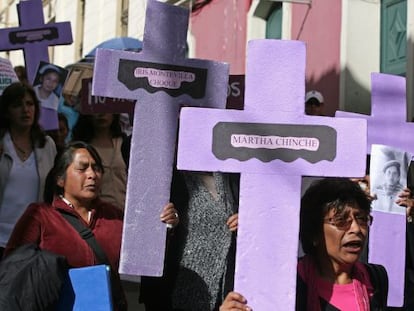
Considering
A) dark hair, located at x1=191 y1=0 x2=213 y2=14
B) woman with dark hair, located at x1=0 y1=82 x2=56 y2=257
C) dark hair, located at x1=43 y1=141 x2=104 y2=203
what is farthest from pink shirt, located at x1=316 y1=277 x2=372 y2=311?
dark hair, located at x1=191 y1=0 x2=213 y2=14

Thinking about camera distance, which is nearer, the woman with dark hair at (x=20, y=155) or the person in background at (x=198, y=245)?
the person in background at (x=198, y=245)

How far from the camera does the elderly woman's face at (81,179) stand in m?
4.05

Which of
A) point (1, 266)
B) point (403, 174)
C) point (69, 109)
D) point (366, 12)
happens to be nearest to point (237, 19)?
point (366, 12)

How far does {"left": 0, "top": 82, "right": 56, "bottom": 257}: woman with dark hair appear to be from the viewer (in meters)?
5.19

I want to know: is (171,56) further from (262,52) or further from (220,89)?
(262,52)

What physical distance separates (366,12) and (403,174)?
17.1ft

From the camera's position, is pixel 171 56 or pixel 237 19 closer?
pixel 171 56

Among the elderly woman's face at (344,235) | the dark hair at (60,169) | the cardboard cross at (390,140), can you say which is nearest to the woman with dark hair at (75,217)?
the dark hair at (60,169)

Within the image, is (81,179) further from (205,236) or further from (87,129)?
(87,129)

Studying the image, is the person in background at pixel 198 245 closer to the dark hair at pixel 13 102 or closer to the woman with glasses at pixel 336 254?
the woman with glasses at pixel 336 254

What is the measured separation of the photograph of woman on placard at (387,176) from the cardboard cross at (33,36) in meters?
3.98

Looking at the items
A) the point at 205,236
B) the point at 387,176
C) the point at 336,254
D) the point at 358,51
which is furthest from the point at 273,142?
the point at 358,51

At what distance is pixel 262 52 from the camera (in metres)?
3.11

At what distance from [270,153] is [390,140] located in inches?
48.0
